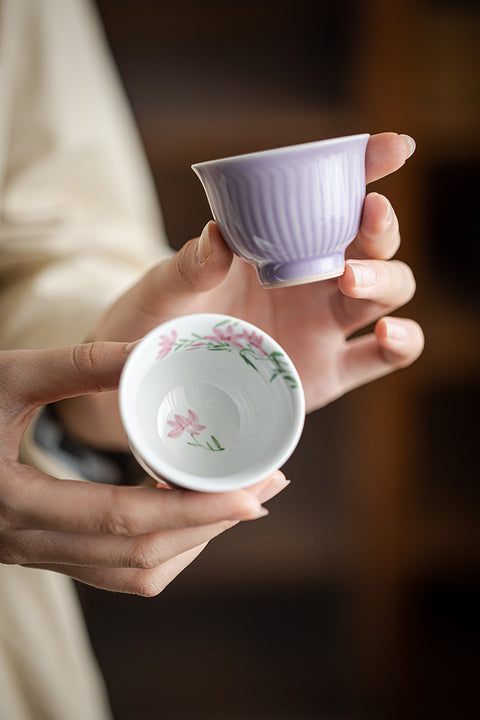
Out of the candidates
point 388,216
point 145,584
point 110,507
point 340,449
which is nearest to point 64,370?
point 110,507

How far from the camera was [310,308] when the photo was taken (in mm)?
883

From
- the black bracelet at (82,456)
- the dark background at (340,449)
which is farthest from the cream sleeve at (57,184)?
the dark background at (340,449)

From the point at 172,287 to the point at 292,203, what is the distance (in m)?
0.18

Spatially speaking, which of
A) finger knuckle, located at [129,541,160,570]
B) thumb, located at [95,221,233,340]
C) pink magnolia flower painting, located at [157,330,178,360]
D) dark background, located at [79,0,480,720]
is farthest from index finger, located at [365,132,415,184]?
dark background, located at [79,0,480,720]

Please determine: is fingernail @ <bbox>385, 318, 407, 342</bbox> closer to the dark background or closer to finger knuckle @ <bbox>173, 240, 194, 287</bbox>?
finger knuckle @ <bbox>173, 240, 194, 287</bbox>

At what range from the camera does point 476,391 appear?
172cm

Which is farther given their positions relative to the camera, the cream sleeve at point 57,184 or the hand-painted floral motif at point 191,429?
the cream sleeve at point 57,184

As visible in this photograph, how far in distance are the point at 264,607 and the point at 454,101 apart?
4.53 ft

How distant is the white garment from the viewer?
96 centimetres

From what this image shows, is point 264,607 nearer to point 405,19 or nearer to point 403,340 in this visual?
point 403,340

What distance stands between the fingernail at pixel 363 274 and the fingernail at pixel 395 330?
0.12m

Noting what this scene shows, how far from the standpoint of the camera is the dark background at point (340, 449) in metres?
1.55

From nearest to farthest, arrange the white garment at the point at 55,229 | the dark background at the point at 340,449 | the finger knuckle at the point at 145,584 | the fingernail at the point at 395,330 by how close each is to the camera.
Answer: the finger knuckle at the point at 145,584 < the fingernail at the point at 395,330 < the white garment at the point at 55,229 < the dark background at the point at 340,449

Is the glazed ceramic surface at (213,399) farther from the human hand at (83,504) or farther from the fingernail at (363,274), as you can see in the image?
the fingernail at (363,274)
